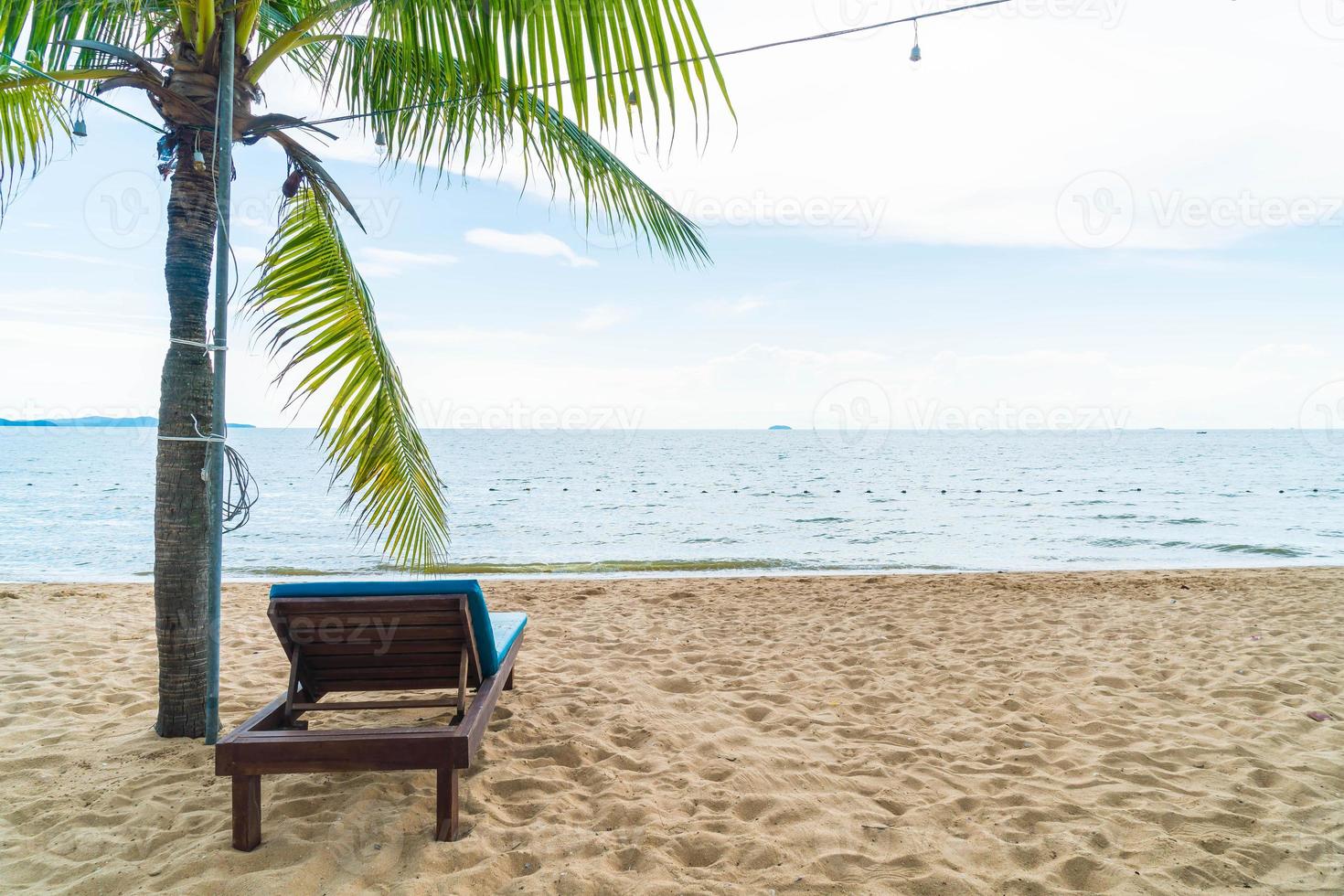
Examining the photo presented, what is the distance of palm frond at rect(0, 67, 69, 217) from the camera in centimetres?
353

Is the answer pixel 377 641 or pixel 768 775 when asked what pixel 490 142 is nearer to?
pixel 377 641

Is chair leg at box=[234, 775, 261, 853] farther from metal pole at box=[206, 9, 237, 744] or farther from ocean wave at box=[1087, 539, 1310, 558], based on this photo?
ocean wave at box=[1087, 539, 1310, 558]

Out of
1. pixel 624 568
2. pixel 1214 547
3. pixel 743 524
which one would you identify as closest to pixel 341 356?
pixel 624 568

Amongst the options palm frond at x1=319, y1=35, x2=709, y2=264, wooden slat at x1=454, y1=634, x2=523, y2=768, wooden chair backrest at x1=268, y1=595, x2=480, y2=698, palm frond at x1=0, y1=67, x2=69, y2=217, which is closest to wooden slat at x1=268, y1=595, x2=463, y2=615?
wooden chair backrest at x1=268, y1=595, x2=480, y2=698

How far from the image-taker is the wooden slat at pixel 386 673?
126 inches

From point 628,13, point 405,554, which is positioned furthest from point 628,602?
point 628,13

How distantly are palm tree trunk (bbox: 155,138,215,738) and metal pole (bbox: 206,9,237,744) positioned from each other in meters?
0.28

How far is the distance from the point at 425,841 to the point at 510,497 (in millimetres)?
25287

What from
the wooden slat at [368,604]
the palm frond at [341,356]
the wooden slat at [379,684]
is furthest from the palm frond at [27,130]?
the wooden slat at [379,684]

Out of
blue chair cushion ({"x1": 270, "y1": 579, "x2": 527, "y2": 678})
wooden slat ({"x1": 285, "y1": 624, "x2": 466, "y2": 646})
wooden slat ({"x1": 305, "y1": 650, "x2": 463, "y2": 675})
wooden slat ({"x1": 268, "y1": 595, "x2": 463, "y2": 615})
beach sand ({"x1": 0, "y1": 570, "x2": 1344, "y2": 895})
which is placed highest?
blue chair cushion ({"x1": 270, "y1": 579, "x2": 527, "y2": 678})

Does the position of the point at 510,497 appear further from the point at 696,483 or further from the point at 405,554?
the point at 405,554

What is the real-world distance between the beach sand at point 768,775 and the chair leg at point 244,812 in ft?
0.16

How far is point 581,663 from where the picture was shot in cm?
507

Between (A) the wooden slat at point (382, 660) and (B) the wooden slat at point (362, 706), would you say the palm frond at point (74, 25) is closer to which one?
(A) the wooden slat at point (382, 660)
